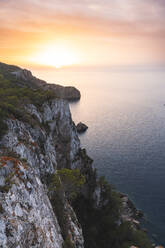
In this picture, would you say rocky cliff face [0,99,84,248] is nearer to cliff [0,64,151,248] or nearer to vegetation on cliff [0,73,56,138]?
cliff [0,64,151,248]

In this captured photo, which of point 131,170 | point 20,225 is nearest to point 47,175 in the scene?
point 20,225

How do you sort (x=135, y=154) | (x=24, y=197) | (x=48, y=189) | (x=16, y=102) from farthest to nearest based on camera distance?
1. (x=135, y=154)
2. (x=16, y=102)
3. (x=48, y=189)
4. (x=24, y=197)

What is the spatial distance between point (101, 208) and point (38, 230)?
4776 cm

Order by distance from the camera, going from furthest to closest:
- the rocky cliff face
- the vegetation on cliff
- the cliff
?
the vegetation on cliff < the cliff < the rocky cliff face

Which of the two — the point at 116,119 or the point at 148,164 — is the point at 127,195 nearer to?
the point at 148,164

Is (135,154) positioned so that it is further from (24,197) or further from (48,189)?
(24,197)

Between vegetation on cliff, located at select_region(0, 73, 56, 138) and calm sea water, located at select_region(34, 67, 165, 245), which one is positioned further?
calm sea water, located at select_region(34, 67, 165, 245)

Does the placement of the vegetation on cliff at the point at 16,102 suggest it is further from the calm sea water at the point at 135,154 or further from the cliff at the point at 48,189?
the calm sea water at the point at 135,154

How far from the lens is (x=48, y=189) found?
91.1 feet

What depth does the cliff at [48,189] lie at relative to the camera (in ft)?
49.6

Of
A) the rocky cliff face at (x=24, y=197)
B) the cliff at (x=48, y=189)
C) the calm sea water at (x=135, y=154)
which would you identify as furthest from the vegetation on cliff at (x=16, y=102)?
the calm sea water at (x=135, y=154)

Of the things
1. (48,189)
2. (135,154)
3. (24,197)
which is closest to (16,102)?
(48,189)

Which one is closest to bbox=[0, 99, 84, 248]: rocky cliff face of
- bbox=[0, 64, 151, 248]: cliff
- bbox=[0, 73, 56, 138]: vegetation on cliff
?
bbox=[0, 64, 151, 248]: cliff

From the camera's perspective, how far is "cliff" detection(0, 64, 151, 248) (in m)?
15.1
